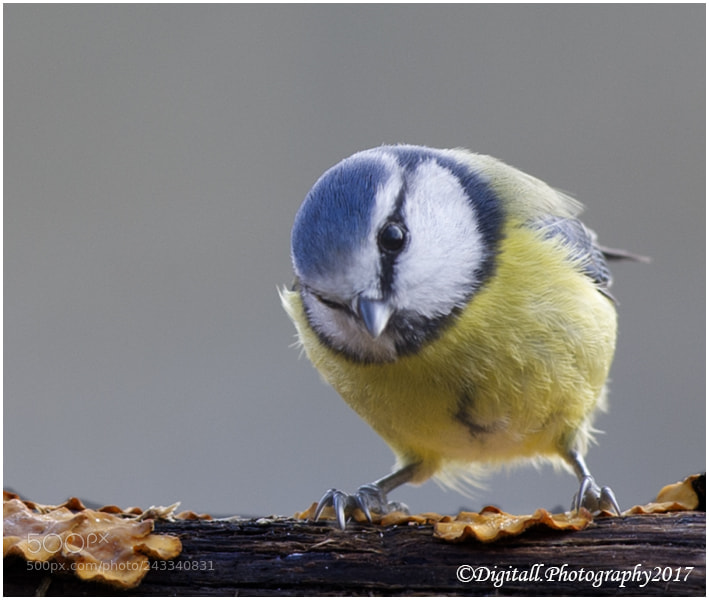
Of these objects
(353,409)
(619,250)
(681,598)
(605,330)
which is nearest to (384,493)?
(353,409)

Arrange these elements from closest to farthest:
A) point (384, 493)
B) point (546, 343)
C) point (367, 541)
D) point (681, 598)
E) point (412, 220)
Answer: point (681, 598), point (367, 541), point (412, 220), point (546, 343), point (384, 493)

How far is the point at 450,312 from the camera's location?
1247 millimetres

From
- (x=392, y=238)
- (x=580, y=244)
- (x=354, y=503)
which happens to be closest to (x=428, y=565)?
(x=354, y=503)

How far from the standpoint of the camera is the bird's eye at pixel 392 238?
44.6 inches

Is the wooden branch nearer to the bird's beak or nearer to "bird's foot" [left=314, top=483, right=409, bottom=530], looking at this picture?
"bird's foot" [left=314, top=483, right=409, bottom=530]

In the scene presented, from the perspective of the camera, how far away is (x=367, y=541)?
3.52ft

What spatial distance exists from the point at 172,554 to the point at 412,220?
56cm

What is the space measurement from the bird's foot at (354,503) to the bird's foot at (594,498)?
34 cm

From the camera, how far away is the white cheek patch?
117 cm

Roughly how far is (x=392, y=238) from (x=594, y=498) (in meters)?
0.59

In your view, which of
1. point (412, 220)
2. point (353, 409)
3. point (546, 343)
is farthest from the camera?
point (353, 409)

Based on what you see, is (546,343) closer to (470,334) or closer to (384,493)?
(470,334)

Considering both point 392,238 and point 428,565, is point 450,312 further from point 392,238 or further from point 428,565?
point 428,565

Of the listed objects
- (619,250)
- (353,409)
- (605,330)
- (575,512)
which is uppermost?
(619,250)
